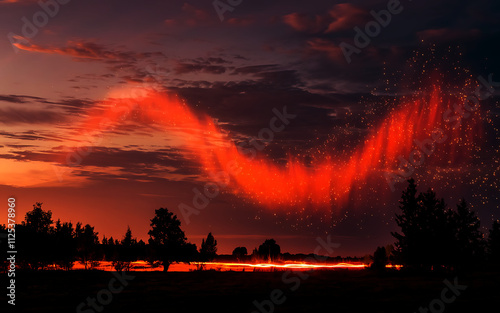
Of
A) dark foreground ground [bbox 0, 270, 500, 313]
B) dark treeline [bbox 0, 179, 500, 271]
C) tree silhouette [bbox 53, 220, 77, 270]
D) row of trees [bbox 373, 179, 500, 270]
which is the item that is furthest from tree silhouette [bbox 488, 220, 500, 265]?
tree silhouette [bbox 53, 220, 77, 270]

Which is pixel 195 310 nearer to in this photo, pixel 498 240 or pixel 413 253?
pixel 413 253

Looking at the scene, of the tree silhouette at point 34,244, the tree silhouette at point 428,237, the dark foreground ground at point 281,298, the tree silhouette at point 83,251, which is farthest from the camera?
the tree silhouette at point 83,251

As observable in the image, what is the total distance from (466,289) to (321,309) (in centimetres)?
1854

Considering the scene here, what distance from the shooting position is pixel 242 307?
41.5 m

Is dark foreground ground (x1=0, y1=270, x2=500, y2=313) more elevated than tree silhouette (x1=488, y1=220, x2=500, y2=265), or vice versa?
tree silhouette (x1=488, y1=220, x2=500, y2=265)

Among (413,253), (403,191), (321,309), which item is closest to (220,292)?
(321,309)

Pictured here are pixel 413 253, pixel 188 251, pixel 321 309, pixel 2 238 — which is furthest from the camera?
pixel 188 251

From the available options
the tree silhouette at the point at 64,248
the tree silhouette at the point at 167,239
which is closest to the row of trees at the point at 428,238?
the tree silhouette at the point at 167,239

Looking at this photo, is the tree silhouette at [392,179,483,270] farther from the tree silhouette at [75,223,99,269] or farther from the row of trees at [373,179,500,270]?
the tree silhouette at [75,223,99,269]

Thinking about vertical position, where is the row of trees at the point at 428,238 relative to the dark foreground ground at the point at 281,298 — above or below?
above

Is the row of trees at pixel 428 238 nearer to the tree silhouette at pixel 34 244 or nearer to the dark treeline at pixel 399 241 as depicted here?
the dark treeline at pixel 399 241

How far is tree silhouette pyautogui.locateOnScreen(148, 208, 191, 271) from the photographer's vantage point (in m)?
97.4

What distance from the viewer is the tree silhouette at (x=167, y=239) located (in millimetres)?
97438

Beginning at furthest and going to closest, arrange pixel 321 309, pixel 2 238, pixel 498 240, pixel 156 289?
pixel 498 240 → pixel 2 238 → pixel 156 289 → pixel 321 309
